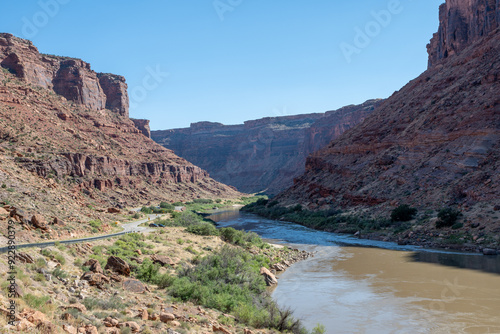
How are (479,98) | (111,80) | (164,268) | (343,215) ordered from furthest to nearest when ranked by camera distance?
1. (111,80)
2. (343,215)
3. (479,98)
4. (164,268)

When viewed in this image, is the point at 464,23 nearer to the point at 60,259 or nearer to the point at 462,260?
the point at 462,260

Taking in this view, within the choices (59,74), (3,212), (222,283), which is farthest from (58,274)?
(59,74)

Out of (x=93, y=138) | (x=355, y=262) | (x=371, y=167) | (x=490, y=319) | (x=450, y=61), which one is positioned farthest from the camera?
(x=93, y=138)

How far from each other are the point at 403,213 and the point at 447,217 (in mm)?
5254

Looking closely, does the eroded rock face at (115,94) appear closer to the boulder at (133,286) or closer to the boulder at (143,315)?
the boulder at (133,286)

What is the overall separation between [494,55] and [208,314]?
164 feet

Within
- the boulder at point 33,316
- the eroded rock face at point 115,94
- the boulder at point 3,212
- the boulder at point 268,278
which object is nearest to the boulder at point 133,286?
the boulder at point 33,316

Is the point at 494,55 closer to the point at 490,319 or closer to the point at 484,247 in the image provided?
the point at 484,247

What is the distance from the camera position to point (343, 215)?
45500 millimetres

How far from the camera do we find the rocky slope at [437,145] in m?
35.9

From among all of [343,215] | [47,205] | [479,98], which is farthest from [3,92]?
[479,98]

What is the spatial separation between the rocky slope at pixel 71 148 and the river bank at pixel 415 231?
25.0 metres

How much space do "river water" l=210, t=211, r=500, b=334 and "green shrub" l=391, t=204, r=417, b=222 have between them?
6048mm

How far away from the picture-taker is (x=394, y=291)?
1853 centimetres
